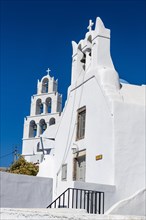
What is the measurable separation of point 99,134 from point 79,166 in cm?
233

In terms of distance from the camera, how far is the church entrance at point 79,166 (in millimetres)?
15026

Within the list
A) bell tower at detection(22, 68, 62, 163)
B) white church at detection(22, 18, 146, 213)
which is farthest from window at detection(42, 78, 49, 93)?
white church at detection(22, 18, 146, 213)

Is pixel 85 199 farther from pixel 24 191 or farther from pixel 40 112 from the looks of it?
pixel 40 112

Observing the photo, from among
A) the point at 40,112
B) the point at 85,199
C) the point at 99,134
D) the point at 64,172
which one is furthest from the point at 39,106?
the point at 85,199

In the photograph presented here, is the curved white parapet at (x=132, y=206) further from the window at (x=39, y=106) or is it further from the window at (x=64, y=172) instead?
the window at (x=39, y=106)

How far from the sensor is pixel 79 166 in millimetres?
15492

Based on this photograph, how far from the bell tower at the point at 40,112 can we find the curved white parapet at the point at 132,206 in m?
26.1

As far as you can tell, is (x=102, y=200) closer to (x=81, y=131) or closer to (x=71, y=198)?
(x=71, y=198)

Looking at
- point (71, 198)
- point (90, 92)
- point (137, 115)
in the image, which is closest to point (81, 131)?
Answer: point (90, 92)

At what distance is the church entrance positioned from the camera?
49.3 ft

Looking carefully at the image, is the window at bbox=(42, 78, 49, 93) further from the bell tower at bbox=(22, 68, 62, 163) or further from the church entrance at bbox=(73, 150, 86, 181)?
the church entrance at bbox=(73, 150, 86, 181)

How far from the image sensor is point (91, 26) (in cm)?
1697

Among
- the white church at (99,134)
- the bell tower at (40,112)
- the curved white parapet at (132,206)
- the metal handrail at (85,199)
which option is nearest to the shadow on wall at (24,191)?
the white church at (99,134)

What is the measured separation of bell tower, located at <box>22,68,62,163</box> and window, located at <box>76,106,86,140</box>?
2153cm
